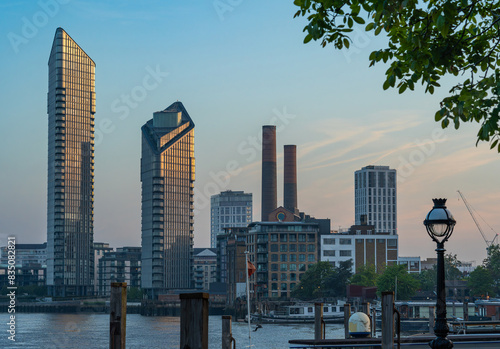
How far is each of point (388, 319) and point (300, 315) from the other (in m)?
147

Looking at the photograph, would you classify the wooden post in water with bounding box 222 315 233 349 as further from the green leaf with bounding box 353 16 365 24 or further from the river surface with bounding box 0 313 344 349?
the river surface with bounding box 0 313 344 349

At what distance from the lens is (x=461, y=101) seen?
16531mm

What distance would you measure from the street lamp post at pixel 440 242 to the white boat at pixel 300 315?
5682 inches

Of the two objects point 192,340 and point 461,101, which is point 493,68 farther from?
point 192,340

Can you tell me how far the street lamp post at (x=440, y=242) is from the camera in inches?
707

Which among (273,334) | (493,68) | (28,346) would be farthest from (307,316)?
(493,68)

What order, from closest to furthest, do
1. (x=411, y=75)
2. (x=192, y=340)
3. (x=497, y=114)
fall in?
(x=192, y=340), (x=497, y=114), (x=411, y=75)

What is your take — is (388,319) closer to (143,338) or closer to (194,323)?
(194,323)

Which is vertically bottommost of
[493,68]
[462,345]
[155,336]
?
[155,336]

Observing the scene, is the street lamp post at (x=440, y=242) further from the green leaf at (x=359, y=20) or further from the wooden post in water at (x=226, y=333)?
the wooden post in water at (x=226, y=333)

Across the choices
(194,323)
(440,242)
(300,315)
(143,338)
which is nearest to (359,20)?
(440,242)

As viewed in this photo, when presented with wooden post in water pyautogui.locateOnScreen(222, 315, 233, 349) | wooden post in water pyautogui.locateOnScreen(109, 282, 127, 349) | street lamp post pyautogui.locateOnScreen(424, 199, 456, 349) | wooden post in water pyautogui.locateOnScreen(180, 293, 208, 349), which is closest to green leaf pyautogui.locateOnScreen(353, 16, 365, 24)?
street lamp post pyautogui.locateOnScreen(424, 199, 456, 349)

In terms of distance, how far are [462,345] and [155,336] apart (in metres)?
115

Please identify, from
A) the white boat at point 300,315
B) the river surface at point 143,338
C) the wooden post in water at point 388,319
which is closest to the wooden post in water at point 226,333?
the wooden post in water at point 388,319
